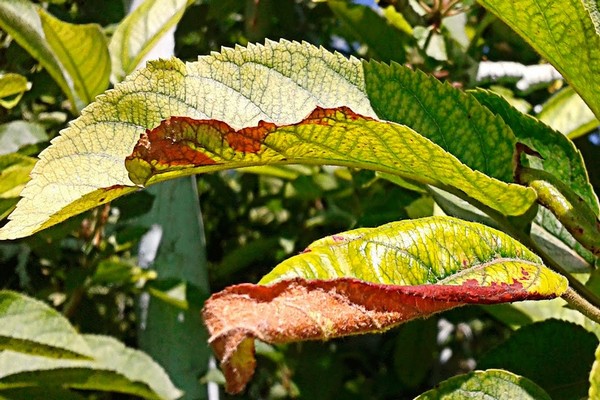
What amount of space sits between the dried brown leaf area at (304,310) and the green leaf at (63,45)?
74 centimetres

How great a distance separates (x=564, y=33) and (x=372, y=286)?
32 cm

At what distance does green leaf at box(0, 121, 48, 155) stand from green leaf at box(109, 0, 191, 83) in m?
0.16

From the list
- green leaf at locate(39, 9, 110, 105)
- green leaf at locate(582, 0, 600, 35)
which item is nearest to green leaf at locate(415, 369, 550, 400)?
green leaf at locate(582, 0, 600, 35)

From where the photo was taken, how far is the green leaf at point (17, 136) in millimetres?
1213

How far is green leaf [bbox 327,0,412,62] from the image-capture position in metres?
1.48

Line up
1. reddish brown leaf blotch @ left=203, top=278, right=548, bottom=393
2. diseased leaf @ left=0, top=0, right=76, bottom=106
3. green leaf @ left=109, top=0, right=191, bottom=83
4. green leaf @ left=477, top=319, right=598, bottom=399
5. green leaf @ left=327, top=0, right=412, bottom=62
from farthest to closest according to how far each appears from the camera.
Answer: green leaf @ left=327, top=0, right=412, bottom=62
green leaf @ left=109, top=0, right=191, bottom=83
diseased leaf @ left=0, top=0, right=76, bottom=106
green leaf @ left=477, top=319, right=598, bottom=399
reddish brown leaf blotch @ left=203, top=278, right=548, bottom=393

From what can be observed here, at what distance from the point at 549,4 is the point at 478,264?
0.79 feet

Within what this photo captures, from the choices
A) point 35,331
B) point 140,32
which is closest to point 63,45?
point 140,32

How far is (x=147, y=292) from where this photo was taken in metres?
1.33

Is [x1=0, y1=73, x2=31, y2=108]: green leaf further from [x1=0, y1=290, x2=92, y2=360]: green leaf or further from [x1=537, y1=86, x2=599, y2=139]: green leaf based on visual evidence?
[x1=537, y1=86, x2=599, y2=139]: green leaf

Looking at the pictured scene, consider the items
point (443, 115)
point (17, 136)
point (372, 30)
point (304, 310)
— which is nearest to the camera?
point (304, 310)

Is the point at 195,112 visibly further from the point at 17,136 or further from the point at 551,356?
the point at 17,136

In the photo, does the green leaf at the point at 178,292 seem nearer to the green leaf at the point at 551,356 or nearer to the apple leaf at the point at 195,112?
the green leaf at the point at 551,356

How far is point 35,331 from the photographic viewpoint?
3.05ft
